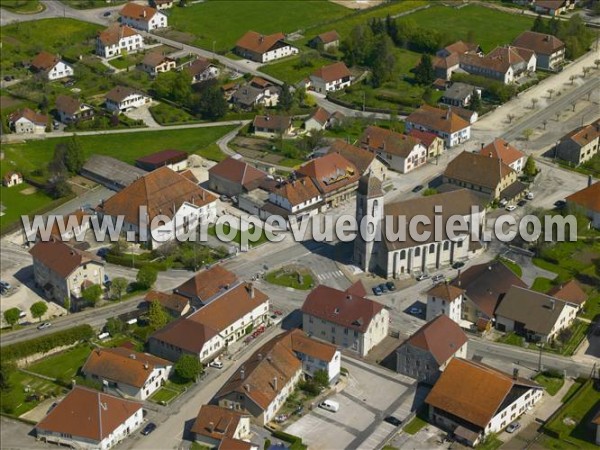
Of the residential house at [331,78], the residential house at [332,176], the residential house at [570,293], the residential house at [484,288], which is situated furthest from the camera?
the residential house at [331,78]

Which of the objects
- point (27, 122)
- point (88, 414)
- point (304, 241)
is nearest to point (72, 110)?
point (27, 122)

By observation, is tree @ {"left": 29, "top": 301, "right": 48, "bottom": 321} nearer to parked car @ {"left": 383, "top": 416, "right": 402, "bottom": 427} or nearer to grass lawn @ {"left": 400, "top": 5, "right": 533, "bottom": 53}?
parked car @ {"left": 383, "top": 416, "right": 402, "bottom": 427}

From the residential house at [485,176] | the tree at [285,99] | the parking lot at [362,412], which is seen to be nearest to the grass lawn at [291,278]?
the parking lot at [362,412]

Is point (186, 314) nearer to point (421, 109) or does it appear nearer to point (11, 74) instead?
point (421, 109)

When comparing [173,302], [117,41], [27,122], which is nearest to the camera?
[173,302]

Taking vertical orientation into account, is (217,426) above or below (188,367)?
above

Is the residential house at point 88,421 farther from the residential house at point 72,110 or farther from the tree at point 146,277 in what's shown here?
the residential house at point 72,110

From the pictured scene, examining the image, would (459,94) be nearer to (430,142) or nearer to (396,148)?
(430,142)
